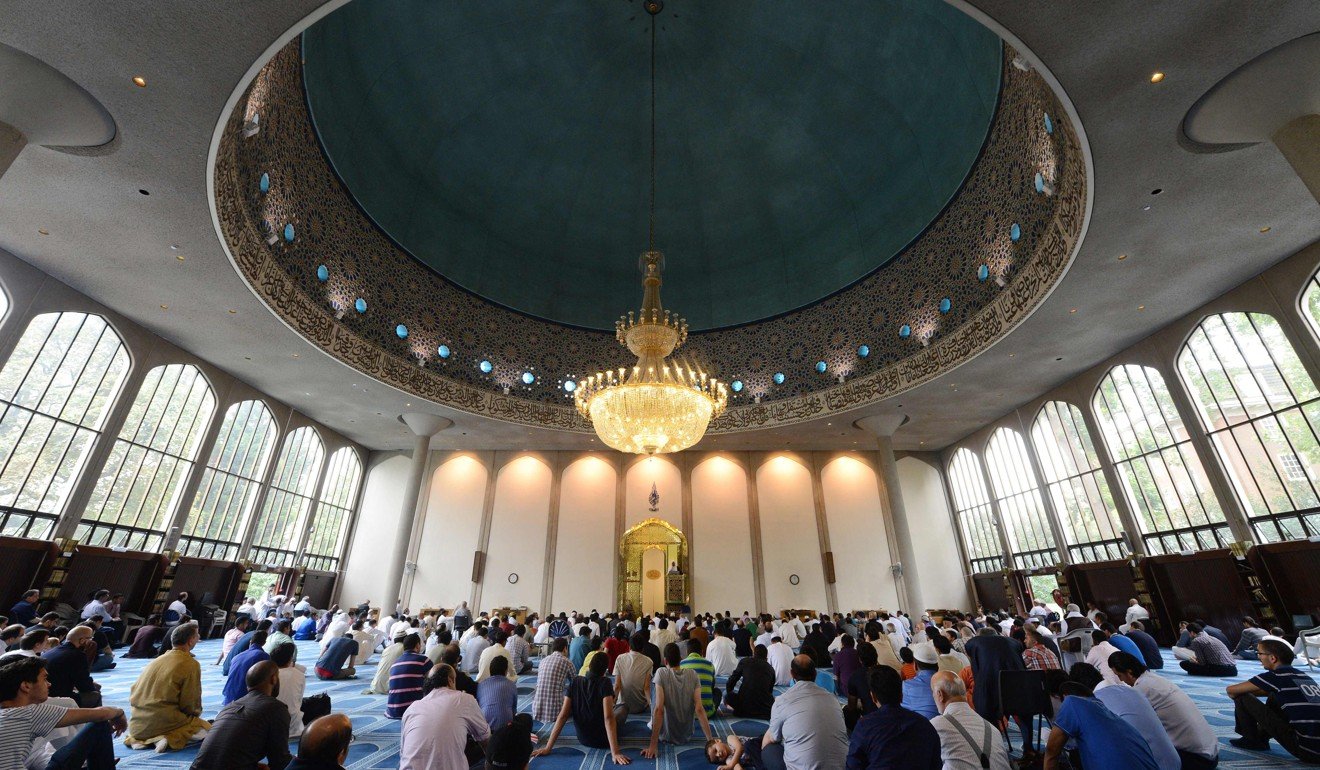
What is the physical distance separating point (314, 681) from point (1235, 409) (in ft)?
49.7

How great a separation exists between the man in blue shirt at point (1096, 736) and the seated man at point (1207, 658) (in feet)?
21.8

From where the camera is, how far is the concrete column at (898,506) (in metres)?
14.2

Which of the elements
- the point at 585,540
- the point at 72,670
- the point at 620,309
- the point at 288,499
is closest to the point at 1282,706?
the point at 72,670

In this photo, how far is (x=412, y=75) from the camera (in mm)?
12336

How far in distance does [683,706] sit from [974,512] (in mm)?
15328

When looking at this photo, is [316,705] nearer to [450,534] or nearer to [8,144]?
[8,144]

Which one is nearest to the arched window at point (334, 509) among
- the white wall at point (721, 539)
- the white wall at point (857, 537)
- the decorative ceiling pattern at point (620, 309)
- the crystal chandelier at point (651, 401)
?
the decorative ceiling pattern at point (620, 309)

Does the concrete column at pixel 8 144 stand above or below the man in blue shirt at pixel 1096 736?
above

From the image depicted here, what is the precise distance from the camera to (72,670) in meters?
3.84

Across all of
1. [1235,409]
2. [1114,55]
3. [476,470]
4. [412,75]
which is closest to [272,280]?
[412,75]

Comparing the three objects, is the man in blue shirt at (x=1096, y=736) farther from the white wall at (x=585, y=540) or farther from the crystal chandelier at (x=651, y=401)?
the white wall at (x=585, y=540)

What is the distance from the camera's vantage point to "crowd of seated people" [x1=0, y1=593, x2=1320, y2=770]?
2576 mm

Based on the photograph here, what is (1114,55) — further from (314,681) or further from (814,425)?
(314,681)

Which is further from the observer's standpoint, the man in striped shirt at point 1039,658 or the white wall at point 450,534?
the white wall at point 450,534
